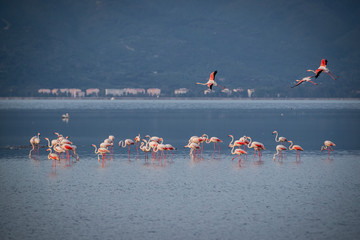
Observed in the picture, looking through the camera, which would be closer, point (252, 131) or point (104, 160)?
point (104, 160)

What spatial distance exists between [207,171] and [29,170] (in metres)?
8.94

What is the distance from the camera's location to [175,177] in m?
24.8

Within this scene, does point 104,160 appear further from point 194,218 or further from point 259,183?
point 194,218

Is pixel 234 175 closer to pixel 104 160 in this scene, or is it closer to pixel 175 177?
pixel 175 177

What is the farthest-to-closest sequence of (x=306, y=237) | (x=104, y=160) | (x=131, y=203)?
(x=104, y=160), (x=131, y=203), (x=306, y=237)

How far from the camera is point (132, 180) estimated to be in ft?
78.7

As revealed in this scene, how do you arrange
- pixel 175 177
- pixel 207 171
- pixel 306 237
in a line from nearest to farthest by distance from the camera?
pixel 306 237 < pixel 175 177 < pixel 207 171

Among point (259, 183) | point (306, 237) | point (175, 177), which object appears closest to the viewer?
point (306, 237)

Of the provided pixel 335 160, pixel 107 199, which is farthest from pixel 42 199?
pixel 335 160

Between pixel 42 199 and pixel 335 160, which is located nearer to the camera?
pixel 42 199

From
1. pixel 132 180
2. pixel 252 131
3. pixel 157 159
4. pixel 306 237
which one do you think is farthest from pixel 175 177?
pixel 252 131

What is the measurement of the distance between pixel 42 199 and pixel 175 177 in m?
6.84

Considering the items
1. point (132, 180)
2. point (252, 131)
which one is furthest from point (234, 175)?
point (252, 131)

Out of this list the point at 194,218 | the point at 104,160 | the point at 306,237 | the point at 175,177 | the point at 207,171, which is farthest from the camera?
the point at 104,160
